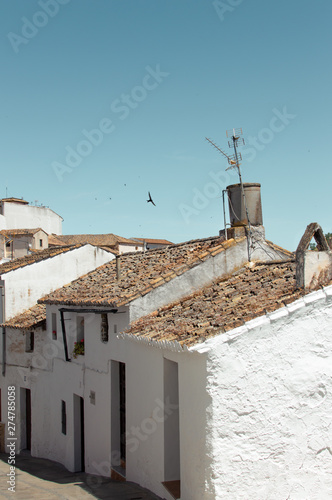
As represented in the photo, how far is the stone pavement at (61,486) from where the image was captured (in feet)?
39.0

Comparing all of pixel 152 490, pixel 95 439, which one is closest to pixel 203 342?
pixel 152 490

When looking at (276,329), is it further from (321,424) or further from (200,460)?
(200,460)

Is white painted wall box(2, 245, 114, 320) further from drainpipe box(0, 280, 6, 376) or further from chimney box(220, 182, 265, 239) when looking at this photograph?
chimney box(220, 182, 265, 239)

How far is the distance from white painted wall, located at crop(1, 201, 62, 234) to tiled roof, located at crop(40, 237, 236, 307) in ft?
119

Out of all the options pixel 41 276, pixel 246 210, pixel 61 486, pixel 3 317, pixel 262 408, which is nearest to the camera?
pixel 262 408

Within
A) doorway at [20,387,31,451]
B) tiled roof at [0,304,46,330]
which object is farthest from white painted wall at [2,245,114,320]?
doorway at [20,387,31,451]

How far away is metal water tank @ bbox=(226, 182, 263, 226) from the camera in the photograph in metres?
14.5

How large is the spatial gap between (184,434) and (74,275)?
44.4ft

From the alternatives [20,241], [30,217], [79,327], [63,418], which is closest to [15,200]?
[30,217]

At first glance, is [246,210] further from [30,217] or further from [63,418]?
[30,217]

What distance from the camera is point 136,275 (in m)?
15.1

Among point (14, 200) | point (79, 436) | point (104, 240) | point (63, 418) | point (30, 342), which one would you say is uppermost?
point (14, 200)

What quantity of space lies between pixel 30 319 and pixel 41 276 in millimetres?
2224

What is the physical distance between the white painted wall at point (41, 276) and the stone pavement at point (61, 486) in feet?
21.9
